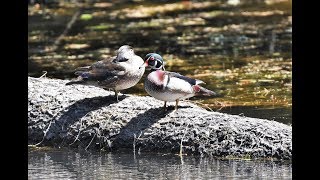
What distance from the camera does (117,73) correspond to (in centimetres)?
824

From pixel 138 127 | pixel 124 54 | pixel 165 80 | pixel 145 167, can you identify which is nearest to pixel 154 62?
pixel 165 80

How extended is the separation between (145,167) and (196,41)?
9.22 m

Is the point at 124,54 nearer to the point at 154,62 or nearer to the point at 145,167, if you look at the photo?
the point at 154,62

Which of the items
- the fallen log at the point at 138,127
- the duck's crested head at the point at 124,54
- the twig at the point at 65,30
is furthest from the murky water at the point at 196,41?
the duck's crested head at the point at 124,54

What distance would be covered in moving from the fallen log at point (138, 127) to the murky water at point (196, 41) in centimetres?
182


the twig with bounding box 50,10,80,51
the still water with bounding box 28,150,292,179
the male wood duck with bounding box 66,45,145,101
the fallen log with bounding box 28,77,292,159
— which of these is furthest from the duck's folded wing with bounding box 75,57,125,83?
the twig with bounding box 50,10,80,51

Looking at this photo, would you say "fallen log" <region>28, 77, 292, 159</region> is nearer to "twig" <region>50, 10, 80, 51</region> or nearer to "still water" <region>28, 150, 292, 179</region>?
"still water" <region>28, 150, 292, 179</region>

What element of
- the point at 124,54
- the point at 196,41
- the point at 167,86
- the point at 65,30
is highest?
the point at 65,30

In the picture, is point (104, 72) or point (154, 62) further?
point (104, 72)

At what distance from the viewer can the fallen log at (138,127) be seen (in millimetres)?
7488

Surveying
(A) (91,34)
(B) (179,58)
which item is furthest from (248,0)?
(B) (179,58)

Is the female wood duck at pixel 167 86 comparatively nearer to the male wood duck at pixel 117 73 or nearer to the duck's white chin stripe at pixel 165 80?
the duck's white chin stripe at pixel 165 80

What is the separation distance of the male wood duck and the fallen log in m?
0.21
